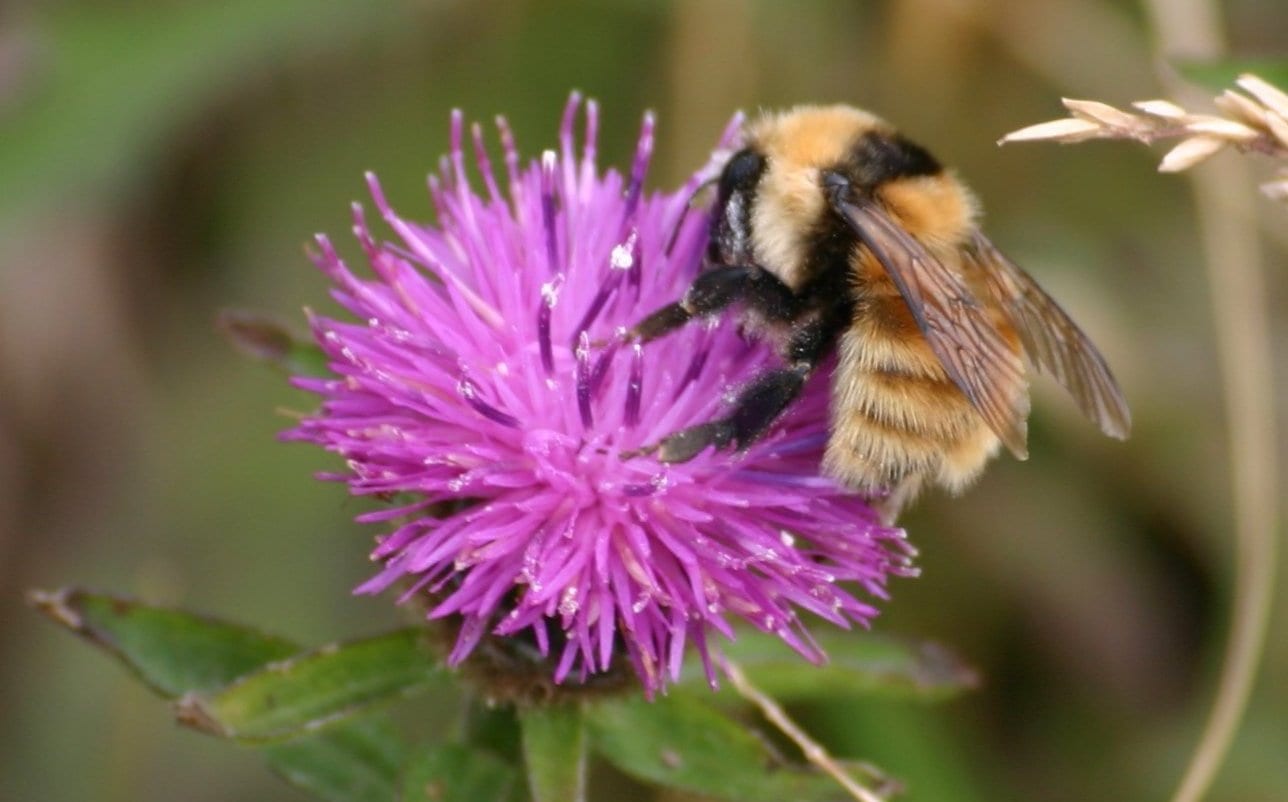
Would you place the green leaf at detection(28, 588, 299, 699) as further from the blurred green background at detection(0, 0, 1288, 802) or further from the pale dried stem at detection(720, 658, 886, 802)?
the blurred green background at detection(0, 0, 1288, 802)

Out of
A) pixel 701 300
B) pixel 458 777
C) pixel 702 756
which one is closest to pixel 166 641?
pixel 458 777

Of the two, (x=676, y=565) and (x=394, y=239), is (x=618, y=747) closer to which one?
(x=676, y=565)

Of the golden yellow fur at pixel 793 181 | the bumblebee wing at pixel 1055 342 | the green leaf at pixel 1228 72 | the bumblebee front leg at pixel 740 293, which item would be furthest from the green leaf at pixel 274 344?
the green leaf at pixel 1228 72

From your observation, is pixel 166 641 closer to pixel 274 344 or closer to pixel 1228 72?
pixel 274 344

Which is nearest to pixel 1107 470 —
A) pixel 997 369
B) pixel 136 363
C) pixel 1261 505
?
pixel 1261 505

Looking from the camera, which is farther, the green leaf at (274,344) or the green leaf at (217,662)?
the green leaf at (274,344)

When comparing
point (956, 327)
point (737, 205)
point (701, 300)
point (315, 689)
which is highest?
point (737, 205)

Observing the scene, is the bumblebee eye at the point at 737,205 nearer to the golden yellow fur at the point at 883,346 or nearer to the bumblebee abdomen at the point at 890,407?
the golden yellow fur at the point at 883,346
